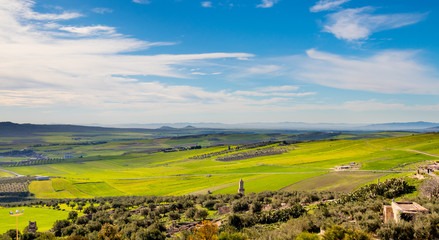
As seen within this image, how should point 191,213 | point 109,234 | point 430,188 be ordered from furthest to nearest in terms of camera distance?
1. point 191,213
2. point 430,188
3. point 109,234

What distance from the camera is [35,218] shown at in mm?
46906

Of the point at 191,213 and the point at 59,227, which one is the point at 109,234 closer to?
the point at 191,213

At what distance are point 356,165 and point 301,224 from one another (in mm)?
57974

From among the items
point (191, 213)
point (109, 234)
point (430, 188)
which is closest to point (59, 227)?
point (109, 234)

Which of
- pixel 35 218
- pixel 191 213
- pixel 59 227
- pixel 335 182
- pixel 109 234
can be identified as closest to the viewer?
pixel 109 234

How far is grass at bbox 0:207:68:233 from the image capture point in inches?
1626

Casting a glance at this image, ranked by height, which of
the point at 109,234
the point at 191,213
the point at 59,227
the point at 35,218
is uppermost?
the point at 109,234

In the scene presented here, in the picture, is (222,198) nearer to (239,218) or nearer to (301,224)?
(239,218)

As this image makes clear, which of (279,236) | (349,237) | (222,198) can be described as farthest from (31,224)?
(349,237)

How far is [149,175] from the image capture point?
9888cm

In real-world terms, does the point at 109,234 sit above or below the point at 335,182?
above

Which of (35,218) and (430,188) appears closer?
(430,188)

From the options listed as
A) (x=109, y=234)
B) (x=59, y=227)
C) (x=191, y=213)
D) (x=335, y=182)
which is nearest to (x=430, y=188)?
(x=191, y=213)

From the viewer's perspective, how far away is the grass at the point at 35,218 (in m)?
41.3
